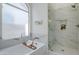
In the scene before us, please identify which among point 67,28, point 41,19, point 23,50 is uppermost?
point 41,19

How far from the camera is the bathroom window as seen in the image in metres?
1.52

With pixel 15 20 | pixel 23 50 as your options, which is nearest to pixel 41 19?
pixel 15 20

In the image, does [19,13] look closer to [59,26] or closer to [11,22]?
[11,22]

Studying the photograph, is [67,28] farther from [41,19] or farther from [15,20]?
[15,20]

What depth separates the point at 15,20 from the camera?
5.08 ft

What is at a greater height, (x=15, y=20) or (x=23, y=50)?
(x=15, y=20)

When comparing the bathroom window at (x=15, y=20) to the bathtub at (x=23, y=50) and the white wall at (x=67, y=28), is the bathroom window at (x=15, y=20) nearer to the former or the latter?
the bathtub at (x=23, y=50)

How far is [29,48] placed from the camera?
156 centimetres

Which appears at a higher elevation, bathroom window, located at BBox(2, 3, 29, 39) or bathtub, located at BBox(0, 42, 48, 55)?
bathroom window, located at BBox(2, 3, 29, 39)

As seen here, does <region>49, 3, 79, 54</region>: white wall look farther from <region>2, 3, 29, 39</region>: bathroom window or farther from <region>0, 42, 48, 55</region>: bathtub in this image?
<region>2, 3, 29, 39</region>: bathroom window

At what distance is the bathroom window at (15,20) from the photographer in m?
1.52

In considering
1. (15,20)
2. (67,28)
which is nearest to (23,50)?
(15,20)

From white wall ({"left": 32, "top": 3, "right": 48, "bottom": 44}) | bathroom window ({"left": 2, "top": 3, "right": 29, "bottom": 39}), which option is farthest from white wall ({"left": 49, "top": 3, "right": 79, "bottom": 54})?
bathroom window ({"left": 2, "top": 3, "right": 29, "bottom": 39})

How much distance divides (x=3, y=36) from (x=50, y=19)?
0.58 m
